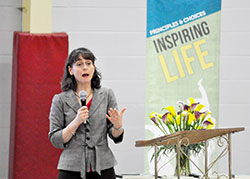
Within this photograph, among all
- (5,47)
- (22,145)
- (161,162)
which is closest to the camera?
(22,145)

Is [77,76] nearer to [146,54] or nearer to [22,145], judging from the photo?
[22,145]

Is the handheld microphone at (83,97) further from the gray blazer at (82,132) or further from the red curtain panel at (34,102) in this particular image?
the red curtain panel at (34,102)

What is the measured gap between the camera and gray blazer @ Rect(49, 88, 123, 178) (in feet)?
6.67

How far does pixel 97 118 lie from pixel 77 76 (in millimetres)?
252

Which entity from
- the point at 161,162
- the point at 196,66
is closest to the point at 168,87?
the point at 196,66

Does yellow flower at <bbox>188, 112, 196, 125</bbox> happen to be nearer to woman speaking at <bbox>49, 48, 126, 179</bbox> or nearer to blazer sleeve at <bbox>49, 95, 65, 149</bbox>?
woman speaking at <bbox>49, 48, 126, 179</bbox>

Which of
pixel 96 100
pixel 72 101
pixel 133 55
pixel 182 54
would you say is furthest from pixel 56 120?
pixel 182 54

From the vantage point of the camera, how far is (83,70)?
212 centimetres

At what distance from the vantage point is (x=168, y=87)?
3.94 meters

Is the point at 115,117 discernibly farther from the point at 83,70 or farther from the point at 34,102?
the point at 34,102

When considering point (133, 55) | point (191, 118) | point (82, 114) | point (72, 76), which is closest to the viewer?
point (82, 114)

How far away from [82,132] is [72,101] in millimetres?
179

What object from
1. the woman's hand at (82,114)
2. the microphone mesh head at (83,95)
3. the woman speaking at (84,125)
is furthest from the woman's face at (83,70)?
the woman's hand at (82,114)

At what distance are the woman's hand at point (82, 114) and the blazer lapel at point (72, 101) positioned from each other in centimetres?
14
